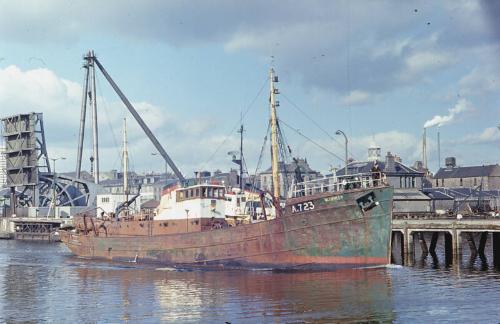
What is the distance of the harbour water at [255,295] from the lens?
107ft

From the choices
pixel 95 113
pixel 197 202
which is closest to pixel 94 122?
pixel 95 113

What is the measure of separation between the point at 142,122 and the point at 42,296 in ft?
272

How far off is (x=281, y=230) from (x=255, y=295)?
10081 millimetres

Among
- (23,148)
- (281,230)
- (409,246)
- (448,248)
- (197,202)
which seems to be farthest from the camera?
(23,148)

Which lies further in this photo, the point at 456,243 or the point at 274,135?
the point at 456,243

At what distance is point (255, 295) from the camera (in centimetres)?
3853

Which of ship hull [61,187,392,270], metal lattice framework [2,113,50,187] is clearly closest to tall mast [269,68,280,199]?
ship hull [61,187,392,270]

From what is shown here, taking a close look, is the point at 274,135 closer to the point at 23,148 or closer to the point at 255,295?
the point at 255,295

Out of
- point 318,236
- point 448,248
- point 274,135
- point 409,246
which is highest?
point 274,135

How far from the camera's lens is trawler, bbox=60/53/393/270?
4653cm

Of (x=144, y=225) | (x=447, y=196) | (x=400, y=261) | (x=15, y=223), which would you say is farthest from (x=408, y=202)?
(x=15, y=223)

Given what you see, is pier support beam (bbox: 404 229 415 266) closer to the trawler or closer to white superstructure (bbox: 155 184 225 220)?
the trawler

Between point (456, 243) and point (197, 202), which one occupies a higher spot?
point (197, 202)

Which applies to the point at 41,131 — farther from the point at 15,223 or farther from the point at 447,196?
the point at 447,196
